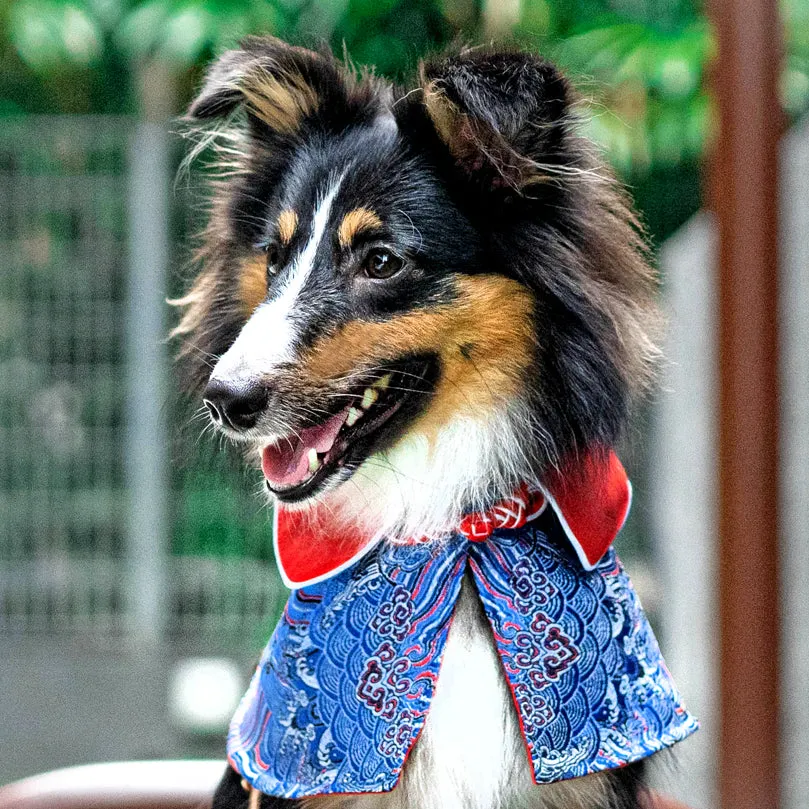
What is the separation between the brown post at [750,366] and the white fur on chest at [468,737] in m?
0.31

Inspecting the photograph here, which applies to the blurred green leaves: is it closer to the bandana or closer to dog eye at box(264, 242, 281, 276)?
dog eye at box(264, 242, 281, 276)

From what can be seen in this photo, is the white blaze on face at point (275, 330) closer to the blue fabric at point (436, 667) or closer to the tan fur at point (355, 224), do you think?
the tan fur at point (355, 224)

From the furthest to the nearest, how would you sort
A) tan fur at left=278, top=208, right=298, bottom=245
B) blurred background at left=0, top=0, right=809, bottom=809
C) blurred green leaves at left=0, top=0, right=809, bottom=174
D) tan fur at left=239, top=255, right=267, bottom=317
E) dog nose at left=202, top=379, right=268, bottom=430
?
blurred background at left=0, top=0, right=809, bottom=809, blurred green leaves at left=0, top=0, right=809, bottom=174, tan fur at left=239, top=255, right=267, bottom=317, tan fur at left=278, top=208, right=298, bottom=245, dog nose at left=202, top=379, right=268, bottom=430

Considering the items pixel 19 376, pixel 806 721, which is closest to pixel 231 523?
pixel 19 376

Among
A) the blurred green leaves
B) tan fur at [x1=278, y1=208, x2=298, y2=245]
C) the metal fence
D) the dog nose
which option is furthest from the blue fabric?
the metal fence

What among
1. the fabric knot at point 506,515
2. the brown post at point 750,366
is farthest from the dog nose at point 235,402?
the brown post at point 750,366

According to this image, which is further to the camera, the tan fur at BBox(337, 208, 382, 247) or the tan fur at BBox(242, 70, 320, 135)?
the tan fur at BBox(242, 70, 320, 135)

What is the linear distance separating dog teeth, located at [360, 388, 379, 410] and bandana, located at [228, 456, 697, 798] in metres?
0.20

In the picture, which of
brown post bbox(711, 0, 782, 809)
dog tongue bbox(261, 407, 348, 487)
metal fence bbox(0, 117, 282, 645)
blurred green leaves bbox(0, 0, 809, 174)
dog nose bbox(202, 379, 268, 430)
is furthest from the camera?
metal fence bbox(0, 117, 282, 645)

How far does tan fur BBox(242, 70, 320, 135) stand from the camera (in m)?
1.91

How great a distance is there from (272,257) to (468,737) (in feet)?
2.52

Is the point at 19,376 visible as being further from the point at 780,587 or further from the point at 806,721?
the point at 780,587

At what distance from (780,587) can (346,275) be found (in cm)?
73

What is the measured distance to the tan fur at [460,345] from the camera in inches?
66.6
